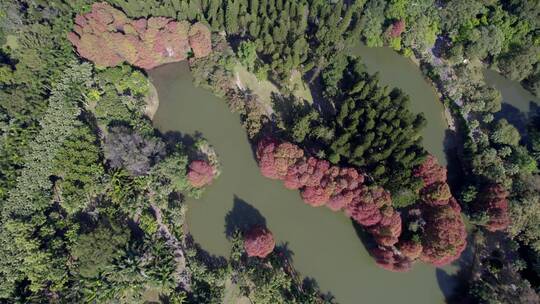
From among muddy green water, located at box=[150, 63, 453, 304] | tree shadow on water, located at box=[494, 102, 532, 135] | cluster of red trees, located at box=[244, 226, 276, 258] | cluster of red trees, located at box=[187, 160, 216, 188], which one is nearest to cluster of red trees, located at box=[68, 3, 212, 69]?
muddy green water, located at box=[150, 63, 453, 304]

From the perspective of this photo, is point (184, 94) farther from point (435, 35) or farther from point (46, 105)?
point (435, 35)

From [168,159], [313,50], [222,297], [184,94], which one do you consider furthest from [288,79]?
[222,297]

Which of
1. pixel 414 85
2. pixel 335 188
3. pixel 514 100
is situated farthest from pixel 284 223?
pixel 514 100

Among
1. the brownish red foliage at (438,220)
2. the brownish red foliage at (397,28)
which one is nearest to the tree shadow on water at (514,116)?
the brownish red foliage at (438,220)

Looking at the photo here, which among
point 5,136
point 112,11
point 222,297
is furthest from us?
point 112,11

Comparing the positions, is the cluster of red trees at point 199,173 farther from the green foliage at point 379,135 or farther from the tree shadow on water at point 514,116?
the tree shadow on water at point 514,116
